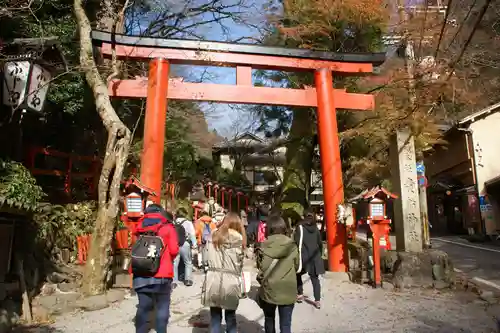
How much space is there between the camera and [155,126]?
9961mm

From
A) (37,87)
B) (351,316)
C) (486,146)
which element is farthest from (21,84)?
(486,146)

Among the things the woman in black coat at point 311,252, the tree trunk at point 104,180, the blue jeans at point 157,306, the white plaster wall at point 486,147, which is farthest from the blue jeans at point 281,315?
the white plaster wall at point 486,147

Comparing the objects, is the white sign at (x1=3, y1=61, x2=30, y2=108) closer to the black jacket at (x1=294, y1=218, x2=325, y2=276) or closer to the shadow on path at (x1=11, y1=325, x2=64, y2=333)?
the shadow on path at (x1=11, y1=325, x2=64, y2=333)

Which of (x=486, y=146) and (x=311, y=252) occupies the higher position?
(x=486, y=146)

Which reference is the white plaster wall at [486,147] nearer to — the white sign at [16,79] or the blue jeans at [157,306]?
the blue jeans at [157,306]

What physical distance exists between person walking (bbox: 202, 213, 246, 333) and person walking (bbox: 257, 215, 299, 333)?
28cm

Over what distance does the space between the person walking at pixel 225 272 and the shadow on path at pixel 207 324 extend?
1474mm

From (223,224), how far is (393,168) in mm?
6542

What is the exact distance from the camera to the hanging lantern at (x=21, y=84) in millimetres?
6602

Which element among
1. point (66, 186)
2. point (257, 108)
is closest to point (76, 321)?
A: point (66, 186)

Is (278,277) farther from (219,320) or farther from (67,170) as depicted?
(67,170)

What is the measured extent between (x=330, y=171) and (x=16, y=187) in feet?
24.2

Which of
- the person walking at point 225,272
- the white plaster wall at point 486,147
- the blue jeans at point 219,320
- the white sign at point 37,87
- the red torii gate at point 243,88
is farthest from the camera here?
the white plaster wall at point 486,147

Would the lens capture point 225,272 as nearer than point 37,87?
Yes
